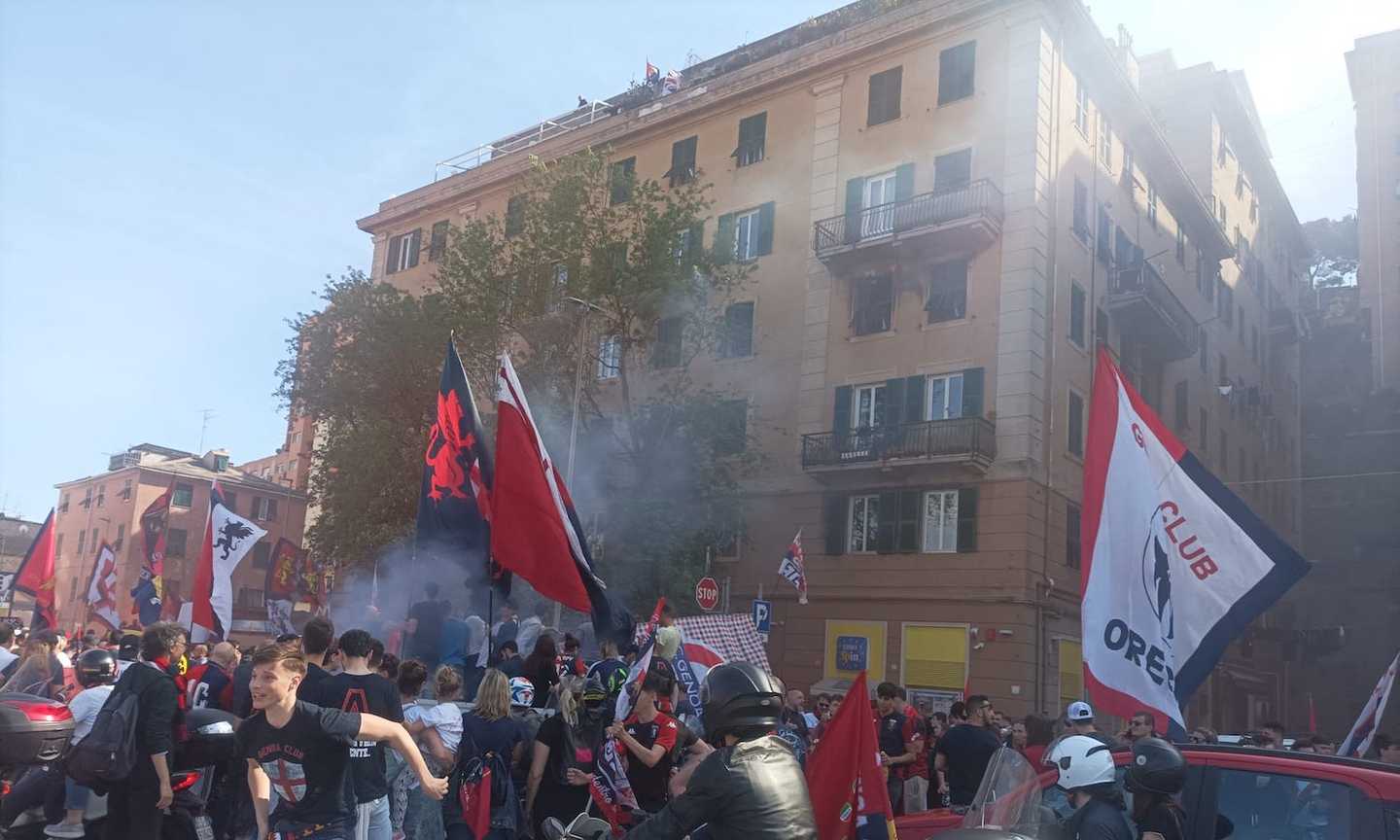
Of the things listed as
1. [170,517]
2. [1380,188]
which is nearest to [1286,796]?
[1380,188]

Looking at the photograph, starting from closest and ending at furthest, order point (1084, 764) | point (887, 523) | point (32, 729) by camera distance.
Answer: point (1084, 764) < point (32, 729) < point (887, 523)

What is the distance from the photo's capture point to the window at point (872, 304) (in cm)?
2672

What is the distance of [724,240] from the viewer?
2748 centimetres

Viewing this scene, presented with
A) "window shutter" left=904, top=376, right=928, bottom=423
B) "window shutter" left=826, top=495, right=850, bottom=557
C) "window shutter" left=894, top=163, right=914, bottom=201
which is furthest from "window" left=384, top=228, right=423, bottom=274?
"window shutter" left=904, top=376, right=928, bottom=423

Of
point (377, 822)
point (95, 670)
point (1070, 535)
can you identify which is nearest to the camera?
point (377, 822)

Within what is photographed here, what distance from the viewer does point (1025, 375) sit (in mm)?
24172

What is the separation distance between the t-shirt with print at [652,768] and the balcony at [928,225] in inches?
781

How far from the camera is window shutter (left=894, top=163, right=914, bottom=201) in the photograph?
26772 millimetres

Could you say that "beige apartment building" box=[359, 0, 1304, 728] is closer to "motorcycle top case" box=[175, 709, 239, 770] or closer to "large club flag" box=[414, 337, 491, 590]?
"large club flag" box=[414, 337, 491, 590]

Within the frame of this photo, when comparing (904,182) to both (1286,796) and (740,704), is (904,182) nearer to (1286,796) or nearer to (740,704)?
(1286,796)

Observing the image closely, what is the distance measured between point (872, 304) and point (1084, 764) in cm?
2267

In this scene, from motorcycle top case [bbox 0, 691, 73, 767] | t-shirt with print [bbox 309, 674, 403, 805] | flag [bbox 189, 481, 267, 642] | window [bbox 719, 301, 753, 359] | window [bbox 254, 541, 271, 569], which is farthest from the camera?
window [bbox 254, 541, 271, 569]

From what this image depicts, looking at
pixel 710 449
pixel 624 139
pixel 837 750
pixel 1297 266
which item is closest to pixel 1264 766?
pixel 837 750

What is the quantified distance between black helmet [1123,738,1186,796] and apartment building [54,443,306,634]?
59.6m
